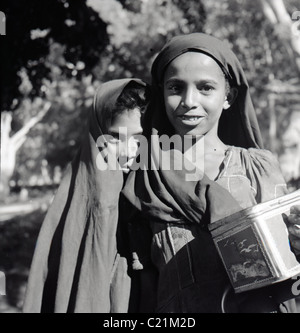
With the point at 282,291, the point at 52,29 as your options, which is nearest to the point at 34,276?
the point at 282,291

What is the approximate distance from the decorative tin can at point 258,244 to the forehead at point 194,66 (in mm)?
598

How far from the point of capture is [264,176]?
1950 millimetres

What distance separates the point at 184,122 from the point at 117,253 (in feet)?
2.06

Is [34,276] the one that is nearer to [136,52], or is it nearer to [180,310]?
[180,310]

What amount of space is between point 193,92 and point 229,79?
0.74ft

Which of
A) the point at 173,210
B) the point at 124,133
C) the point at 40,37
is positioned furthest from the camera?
the point at 40,37

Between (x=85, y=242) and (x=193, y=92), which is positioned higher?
(x=193, y=92)

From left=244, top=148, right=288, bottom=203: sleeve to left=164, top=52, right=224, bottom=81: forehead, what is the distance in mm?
374

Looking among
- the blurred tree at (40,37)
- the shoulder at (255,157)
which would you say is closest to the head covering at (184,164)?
the shoulder at (255,157)

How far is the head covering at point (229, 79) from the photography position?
77.1 inches

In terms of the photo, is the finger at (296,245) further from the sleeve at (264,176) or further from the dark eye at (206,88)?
the dark eye at (206,88)

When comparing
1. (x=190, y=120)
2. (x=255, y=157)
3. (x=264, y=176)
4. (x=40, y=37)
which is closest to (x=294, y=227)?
(x=264, y=176)

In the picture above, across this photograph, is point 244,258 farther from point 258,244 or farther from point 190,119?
point 190,119

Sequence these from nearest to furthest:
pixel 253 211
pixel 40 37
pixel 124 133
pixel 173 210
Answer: pixel 253 211 < pixel 173 210 < pixel 124 133 < pixel 40 37
